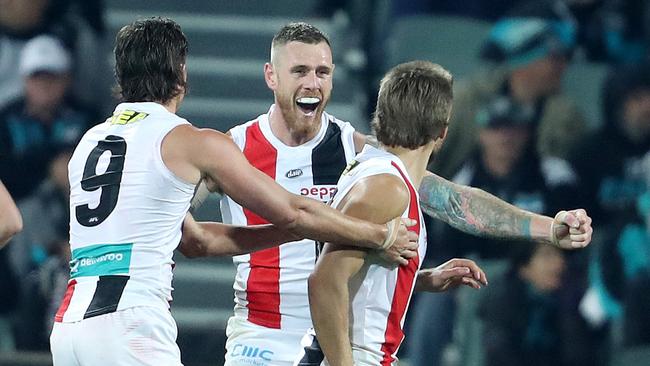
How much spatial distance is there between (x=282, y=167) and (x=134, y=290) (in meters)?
1.20

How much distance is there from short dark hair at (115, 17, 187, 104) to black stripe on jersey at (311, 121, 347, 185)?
99cm

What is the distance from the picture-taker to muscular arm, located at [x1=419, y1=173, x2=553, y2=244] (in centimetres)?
392

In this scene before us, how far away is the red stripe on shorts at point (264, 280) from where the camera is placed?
4.29 m

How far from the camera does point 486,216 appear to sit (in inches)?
159

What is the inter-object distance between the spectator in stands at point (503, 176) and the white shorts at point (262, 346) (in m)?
2.89

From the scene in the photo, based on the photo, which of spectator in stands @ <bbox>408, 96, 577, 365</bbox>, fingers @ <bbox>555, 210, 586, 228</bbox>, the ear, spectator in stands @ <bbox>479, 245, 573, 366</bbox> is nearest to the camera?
fingers @ <bbox>555, 210, 586, 228</bbox>

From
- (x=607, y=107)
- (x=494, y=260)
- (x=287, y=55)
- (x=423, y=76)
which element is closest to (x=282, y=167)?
(x=287, y=55)

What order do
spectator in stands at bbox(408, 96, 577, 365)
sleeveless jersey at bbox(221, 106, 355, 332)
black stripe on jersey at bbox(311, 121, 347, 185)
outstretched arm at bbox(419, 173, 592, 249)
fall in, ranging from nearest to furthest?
1. outstretched arm at bbox(419, 173, 592, 249)
2. sleeveless jersey at bbox(221, 106, 355, 332)
3. black stripe on jersey at bbox(311, 121, 347, 185)
4. spectator in stands at bbox(408, 96, 577, 365)

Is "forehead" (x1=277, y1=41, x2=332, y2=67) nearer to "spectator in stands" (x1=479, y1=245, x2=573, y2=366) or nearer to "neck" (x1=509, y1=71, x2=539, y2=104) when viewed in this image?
"spectator in stands" (x1=479, y1=245, x2=573, y2=366)

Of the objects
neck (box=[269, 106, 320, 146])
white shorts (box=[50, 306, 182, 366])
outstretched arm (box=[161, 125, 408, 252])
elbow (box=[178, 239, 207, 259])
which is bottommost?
white shorts (box=[50, 306, 182, 366])

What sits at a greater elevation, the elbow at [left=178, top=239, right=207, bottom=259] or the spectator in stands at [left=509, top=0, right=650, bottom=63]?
the spectator in stands at [left=509, top=0, right=650, bottom=63]

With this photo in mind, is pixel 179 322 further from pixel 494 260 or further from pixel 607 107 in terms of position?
pixel 607 107

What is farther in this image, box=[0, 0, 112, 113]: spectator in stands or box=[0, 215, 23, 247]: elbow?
box=[0, 0, 112, 113]: spectator in stands

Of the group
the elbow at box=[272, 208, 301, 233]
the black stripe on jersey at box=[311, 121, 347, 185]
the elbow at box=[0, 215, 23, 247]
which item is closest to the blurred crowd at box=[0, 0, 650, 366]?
the black stripe on jersey at box=[311, 121, 347, 185]
